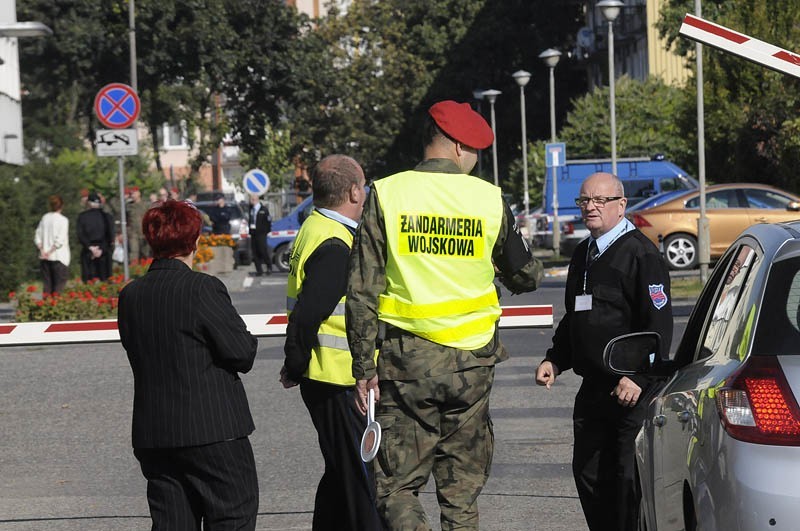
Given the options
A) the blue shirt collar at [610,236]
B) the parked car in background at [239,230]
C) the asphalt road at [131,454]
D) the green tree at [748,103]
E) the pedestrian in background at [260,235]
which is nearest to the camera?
the blue shirt collar at [610,236]

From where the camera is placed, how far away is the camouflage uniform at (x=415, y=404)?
17.9 ft

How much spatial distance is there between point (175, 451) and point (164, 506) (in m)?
0.20

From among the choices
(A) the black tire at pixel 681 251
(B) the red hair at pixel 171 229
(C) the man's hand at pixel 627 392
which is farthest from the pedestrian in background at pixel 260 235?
(B) the red hair at pixel 171 229

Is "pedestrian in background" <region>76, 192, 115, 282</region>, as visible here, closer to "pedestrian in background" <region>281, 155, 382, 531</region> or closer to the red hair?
"pedestrian in background" <region>281, 155, 382, 531</region>

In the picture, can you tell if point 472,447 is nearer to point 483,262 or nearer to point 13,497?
point 483,262

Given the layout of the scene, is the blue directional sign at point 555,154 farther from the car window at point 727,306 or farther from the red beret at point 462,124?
the car window at point 727,306

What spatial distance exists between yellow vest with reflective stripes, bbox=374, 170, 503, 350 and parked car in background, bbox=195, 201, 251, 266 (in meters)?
35.3

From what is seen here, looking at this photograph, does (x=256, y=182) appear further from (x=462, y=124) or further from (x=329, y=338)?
(x=462, y=124)

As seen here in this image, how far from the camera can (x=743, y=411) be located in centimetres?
400

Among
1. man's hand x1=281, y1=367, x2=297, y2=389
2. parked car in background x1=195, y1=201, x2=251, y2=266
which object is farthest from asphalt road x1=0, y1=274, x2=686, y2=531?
parked car in background x1=195, y1=201, x2=251, y2=266

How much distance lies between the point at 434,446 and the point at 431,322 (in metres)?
0.43

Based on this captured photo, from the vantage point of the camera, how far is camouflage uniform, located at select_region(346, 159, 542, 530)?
5.46 meters

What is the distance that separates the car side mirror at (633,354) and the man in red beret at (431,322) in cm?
43

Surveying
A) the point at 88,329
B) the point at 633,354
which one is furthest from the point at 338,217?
the point at 88,329
